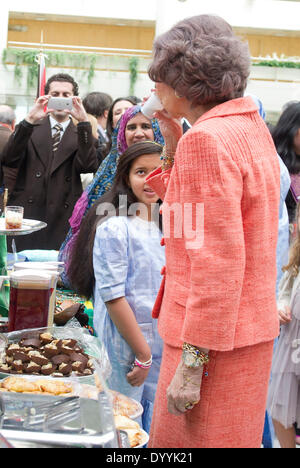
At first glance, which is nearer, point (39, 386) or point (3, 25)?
point (39, 386)

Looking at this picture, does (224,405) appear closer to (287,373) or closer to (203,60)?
(203,60)

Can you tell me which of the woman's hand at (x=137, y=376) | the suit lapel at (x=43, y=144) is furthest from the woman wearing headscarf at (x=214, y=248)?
the suit lapel at (x=43, y=144)

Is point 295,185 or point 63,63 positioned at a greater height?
point 63,63

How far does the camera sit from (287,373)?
302cm

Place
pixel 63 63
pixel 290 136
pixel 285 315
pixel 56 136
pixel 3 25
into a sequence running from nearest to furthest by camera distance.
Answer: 1. pixel 285 315
2. pixel 290 136
3. pixel 56 136
4. pixel 63 63
5. pixel 3 25

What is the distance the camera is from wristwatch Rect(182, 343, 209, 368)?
1.42 m

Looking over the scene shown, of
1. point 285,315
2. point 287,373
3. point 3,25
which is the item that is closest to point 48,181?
point 285,315

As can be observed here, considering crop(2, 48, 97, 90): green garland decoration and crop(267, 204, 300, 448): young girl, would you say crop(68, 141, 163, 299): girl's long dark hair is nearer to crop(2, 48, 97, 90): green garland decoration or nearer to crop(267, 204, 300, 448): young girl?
crop(267, 204, 300, 448): young girl

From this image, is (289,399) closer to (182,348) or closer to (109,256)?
(109,256)

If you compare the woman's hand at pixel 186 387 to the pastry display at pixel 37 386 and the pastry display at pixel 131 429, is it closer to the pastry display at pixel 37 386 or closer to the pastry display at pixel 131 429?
the pastry display at pixel 131 429


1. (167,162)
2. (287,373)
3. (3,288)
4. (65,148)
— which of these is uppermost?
(167,162)

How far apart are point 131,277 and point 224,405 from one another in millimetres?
879

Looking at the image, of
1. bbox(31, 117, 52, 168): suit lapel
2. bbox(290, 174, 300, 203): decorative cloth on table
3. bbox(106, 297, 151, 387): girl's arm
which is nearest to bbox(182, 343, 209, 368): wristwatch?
bbox(106, 297, 151, 387): girl's arm
